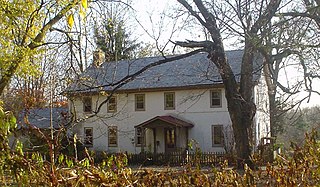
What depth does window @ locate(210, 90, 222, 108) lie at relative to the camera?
2906 centimetres

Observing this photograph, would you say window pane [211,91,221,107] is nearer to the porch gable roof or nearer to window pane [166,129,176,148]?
the porch gable roof

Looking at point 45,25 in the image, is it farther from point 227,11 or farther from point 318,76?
point 318,76

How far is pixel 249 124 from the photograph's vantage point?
1906 cm

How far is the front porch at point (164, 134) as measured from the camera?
94.7 feet

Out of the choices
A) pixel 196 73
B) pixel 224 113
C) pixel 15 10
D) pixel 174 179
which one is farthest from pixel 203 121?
pixel 174 179

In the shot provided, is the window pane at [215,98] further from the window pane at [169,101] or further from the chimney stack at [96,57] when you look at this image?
the chimney stack at [96,57]

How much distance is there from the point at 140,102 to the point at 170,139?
334cm

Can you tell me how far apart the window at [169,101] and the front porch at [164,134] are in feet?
3.10

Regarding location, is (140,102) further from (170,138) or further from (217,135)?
(217,135)

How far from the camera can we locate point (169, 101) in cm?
3047

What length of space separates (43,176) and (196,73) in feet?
91.6

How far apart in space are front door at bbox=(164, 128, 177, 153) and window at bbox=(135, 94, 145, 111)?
2.37 meters

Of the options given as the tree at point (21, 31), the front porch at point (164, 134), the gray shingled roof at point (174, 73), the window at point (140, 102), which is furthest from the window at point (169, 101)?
the tree at point (21, 31)

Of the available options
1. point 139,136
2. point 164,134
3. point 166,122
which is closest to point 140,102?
point 139,136
